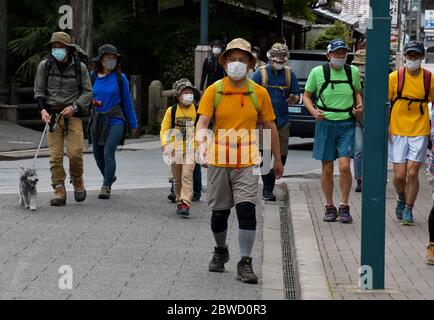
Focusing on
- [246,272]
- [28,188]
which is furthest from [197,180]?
[246,272]

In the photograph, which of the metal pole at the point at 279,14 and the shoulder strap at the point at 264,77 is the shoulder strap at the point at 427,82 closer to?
the shoulder strap at the point at 264,77

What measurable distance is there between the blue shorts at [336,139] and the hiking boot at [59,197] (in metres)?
2.90

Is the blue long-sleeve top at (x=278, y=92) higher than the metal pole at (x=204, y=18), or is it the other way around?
the metal pole at (x=204, y=18)

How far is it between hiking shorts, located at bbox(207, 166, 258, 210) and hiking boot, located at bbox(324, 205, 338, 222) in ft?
8.68

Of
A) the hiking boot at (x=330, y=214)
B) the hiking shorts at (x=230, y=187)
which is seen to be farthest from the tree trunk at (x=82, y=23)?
the hiking shorts at (x=230, y=187)

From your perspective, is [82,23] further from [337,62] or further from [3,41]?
[337,62]

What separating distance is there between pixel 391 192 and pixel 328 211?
2.53 meters

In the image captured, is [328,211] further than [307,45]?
No

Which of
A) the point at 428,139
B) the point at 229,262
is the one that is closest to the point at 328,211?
the point at 428,139

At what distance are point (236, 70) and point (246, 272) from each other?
1.56 m

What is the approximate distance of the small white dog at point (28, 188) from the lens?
11359 millimetres

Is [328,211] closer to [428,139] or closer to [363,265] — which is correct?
[428,139]

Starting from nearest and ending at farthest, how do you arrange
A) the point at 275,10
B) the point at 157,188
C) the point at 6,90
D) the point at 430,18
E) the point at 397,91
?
the point at 397,91 < the point at 157,188 < the point at 6,90 < the point at 430,18 < the point at 275,10

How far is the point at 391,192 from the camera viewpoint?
13438 mm
